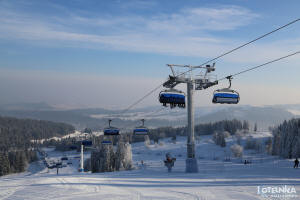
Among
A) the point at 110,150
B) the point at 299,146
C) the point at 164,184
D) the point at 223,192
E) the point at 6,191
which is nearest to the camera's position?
the point at 223,192

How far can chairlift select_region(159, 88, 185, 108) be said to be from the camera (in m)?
20.0

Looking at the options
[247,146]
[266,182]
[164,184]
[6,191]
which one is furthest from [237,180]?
[247,146]

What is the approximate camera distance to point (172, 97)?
20.2 metres

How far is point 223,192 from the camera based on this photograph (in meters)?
12.5

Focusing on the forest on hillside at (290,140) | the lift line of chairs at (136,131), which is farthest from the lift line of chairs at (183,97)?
the forest on hillside at (290,140)

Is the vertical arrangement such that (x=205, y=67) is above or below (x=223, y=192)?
above

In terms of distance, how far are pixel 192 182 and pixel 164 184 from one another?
5.27 feet

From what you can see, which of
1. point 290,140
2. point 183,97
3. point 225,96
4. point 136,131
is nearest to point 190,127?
point 183,97

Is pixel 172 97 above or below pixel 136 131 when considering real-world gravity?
above

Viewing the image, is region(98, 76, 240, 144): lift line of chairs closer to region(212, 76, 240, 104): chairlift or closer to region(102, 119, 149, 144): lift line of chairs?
region(212, 76, 240, 104): chairlift

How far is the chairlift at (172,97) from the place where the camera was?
65.6ft

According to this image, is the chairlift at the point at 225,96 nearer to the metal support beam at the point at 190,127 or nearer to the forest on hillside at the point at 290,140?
the metal support beam at the point at 190,127

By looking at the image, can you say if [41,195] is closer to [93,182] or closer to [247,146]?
[93,182]

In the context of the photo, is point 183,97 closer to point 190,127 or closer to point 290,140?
point 190,127
